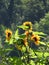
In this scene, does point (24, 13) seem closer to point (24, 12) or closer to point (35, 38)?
point (24, 12)

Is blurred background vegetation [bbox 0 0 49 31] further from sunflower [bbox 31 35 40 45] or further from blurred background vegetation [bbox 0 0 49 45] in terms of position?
sunflower [bbox 31 35 40 45]

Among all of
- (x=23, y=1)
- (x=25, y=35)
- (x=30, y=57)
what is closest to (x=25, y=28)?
(x=25, y=35)

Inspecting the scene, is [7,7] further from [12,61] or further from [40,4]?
[12,61]

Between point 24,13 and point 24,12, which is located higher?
point 24,12

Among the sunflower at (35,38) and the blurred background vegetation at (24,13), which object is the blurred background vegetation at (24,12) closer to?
the blurred background vegetation at (24,13)

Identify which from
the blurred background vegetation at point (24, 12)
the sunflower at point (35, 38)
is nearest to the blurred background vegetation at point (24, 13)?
the blurred background vegetation at point (24, 12)

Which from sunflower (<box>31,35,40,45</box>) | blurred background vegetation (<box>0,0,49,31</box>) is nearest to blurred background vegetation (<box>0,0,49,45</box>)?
blurred background vegetation (<box>0,0,49,31</box>)

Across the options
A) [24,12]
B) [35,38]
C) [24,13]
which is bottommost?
[24,13]

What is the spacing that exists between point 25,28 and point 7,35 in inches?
5.5

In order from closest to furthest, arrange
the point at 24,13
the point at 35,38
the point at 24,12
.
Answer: the point at 35,38 < the point at 24,12 < the point at 24,13

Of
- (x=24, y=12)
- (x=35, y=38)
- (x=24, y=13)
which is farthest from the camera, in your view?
(x=24, y=13)

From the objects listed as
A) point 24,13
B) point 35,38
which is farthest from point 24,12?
point 35,38

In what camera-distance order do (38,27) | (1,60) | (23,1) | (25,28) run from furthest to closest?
(23,1), (38,27), (1,60), (25,28)

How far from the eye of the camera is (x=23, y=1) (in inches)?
2753
